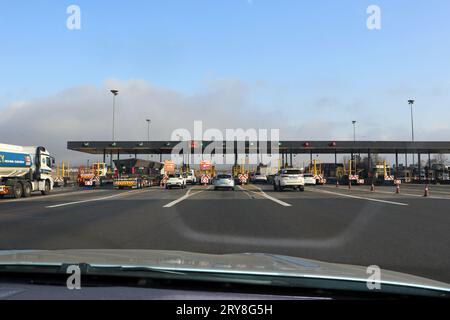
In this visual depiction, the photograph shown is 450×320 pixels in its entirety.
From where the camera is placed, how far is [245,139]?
64.3 metres

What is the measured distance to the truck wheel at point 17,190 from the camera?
95.0ft

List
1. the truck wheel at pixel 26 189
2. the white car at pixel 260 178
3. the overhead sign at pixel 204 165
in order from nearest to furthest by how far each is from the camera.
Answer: the truck wheel at pixel 26 189, the overhead sign at pixel 204 165, the white car at pixel 260 178

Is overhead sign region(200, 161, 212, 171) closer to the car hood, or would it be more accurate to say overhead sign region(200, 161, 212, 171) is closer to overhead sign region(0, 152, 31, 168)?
overhead sign region(0, 152, 31, 168)

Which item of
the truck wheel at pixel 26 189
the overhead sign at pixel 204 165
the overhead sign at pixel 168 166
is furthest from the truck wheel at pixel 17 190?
the overhead sign at pixel 204 165

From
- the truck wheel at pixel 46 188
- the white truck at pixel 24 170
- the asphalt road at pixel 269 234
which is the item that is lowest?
the asphalt road at pixel 269 234

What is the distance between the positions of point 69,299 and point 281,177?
109 ft

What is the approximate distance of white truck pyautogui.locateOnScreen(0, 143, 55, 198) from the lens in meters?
28.7

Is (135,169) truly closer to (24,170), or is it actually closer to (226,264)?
(24,170)

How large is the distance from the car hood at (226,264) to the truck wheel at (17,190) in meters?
26.1

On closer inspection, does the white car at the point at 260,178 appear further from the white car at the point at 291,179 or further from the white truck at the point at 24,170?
the white truck at the point at 24,170

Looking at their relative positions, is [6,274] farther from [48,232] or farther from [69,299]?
[48,232]

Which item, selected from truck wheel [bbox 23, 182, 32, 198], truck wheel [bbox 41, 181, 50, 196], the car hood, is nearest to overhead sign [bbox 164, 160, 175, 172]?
truck wheel [bbox 41, 181, 50, 196]
